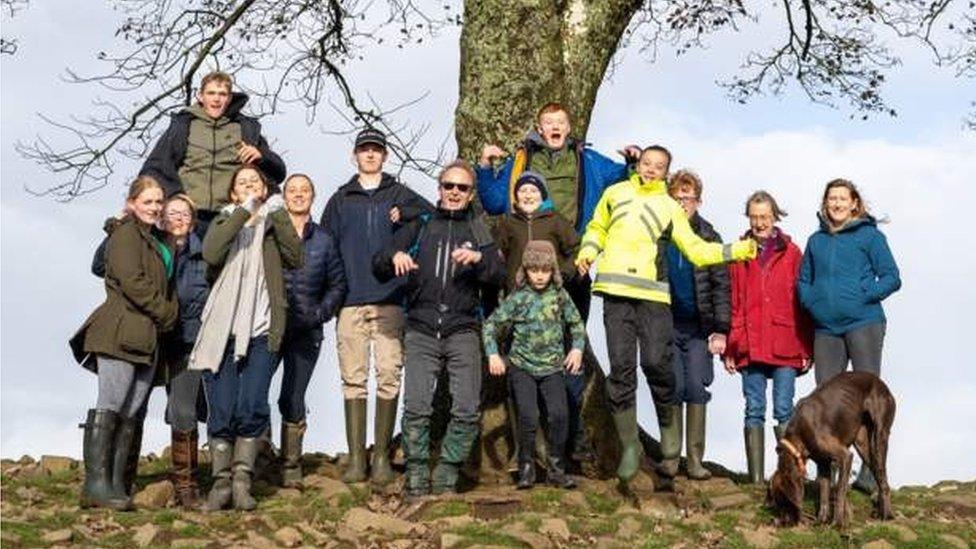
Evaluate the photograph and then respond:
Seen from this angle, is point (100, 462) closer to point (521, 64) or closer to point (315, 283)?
point (315, 283)

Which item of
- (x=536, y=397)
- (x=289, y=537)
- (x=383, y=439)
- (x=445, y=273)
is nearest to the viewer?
(x=289, y=537)

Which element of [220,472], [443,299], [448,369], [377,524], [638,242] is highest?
[638,242]

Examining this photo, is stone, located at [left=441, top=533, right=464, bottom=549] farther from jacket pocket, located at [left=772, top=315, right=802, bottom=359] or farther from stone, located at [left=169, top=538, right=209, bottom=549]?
jacket pocket, located at [left=772, top=315, right=802, bottom=359]

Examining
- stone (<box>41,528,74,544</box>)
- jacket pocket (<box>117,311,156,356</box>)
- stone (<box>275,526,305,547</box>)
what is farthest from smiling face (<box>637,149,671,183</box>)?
stone (<box>41,528,74,544</box>)

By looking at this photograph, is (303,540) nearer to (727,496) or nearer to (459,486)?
(459,486)

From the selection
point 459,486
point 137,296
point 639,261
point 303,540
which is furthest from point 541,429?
point 137,296

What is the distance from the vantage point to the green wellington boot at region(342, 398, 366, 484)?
11234 millimetres

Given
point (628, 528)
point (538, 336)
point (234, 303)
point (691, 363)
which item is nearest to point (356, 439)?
point (234, 303)

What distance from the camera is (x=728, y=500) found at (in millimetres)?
10781

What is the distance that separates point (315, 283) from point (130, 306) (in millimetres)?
1353

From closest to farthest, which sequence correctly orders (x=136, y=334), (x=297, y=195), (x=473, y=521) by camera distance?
(x=473, y=521)
(x=136, y=334)
(x=297, y=195)

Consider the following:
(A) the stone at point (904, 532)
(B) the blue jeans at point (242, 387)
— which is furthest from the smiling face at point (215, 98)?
(A) the stone at point (904, 532)

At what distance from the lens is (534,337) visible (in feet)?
33.7

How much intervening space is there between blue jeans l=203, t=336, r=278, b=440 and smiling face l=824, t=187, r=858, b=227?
4.01m
